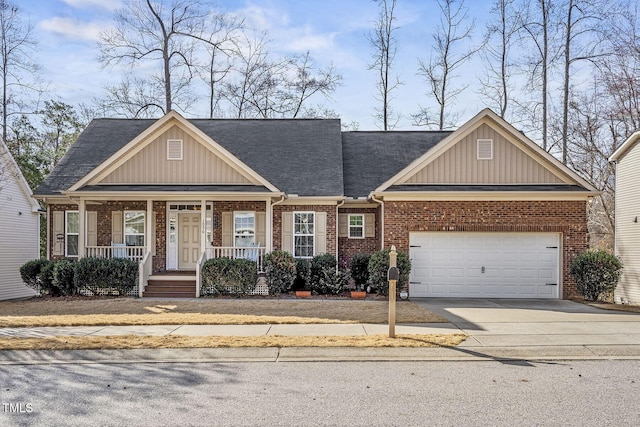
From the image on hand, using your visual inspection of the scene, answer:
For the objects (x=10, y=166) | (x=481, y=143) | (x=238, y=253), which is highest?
(x=481, y=143)

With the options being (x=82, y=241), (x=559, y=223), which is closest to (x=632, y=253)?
(x=559, y=223)

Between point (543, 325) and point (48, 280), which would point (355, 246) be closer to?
point (543, 325)

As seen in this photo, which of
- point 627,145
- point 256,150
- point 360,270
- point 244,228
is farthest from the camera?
point 256,150

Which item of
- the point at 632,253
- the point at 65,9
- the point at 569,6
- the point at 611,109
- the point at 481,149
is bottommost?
the point at 632,253

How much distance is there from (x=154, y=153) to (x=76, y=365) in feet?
33.7

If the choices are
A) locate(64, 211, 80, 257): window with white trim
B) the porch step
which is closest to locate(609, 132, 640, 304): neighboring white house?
the porch step

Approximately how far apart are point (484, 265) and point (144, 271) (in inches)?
415

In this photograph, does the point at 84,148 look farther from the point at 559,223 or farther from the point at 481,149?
the point at 559,223

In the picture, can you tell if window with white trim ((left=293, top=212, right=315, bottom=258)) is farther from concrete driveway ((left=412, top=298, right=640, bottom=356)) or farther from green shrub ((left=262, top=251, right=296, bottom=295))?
concrete driveway ((left=412, top=298, right=640, bottom=356))

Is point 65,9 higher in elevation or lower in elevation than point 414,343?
higher

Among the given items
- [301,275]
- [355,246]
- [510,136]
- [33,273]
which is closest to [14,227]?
[33,273]

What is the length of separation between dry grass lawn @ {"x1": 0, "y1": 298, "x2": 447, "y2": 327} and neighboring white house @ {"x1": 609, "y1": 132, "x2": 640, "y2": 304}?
319 inches

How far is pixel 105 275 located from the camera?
49.2ft

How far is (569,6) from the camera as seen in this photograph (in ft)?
82.7
